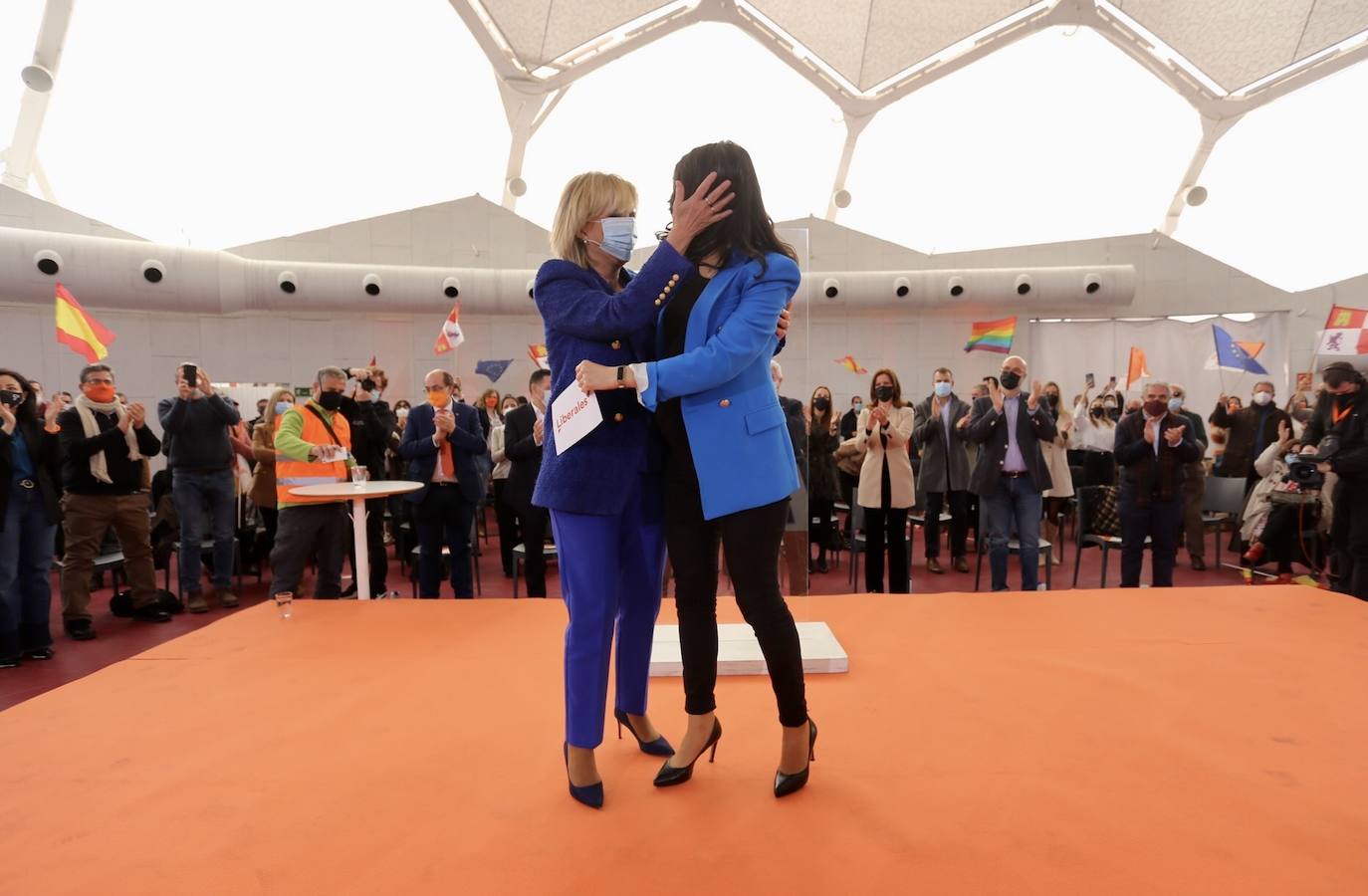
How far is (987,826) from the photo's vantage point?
71.0 inches

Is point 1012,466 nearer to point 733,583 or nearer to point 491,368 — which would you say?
point 733,583

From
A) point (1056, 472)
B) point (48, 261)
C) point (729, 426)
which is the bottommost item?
point (1056, 472)

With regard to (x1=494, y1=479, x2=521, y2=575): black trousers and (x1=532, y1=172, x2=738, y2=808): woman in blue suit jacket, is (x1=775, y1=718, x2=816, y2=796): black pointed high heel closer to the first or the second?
(x1=532, y1=172, x2=738, y2=808): woman in blue suit jacket

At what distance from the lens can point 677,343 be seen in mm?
1928

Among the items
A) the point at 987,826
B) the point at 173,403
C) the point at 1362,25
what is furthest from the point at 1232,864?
the point at 1362,25

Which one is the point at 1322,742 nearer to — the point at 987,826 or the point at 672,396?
the point at 987,826

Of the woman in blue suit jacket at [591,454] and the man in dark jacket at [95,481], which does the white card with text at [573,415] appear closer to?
the woman in blue suit jacket at [591,454]

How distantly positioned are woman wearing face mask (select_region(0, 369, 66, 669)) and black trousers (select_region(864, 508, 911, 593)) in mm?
5079

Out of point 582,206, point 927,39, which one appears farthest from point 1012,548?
point 927,39

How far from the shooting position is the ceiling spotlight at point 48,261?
961cm

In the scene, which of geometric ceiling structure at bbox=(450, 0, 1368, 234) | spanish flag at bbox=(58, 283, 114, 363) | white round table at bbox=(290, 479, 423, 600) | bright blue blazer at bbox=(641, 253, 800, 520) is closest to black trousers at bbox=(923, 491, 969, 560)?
white round table at bbox=(290, 479, 423, 600)

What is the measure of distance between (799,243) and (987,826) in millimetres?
1891

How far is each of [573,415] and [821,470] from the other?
398cm

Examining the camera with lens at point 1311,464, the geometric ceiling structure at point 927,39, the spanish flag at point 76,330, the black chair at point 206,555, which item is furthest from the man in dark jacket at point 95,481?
the geometric ceiling structure at point 927,39
